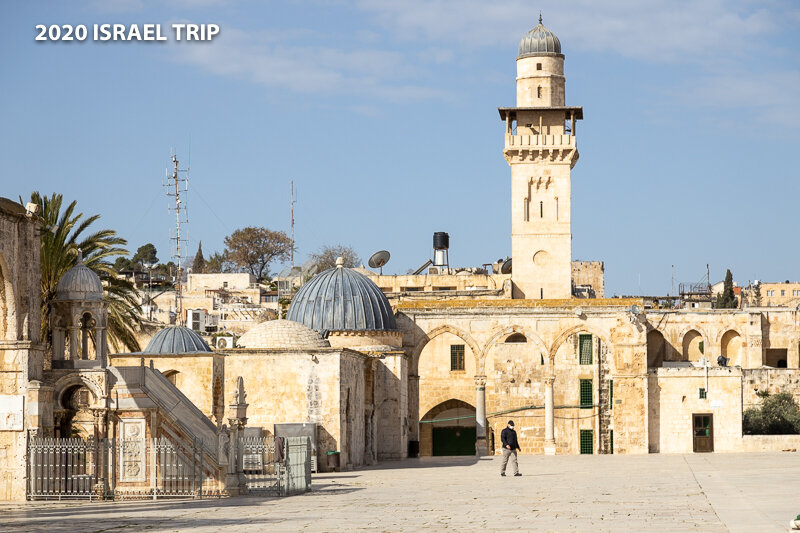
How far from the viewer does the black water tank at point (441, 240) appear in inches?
2913

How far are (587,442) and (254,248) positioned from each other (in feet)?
178

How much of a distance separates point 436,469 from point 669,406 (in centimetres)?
1346

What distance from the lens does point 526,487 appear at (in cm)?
2767

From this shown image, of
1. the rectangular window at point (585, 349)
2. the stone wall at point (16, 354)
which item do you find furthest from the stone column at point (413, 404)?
the stone wall at point (16, 354)

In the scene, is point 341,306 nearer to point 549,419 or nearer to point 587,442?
point 549,419

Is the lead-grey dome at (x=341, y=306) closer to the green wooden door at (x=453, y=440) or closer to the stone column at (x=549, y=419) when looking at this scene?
the stone column at (x=549, y=419)

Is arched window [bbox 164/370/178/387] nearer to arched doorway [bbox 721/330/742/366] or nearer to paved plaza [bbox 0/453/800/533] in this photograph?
paved plaza [bbox 0/453/800/533]

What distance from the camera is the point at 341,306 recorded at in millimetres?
43656

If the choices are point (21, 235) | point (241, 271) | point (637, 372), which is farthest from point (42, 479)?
point (241, 271)

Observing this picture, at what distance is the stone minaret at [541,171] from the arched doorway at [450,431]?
593 centimetres

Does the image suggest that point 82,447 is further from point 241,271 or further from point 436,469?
point 241,271

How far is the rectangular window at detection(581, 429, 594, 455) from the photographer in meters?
52.0

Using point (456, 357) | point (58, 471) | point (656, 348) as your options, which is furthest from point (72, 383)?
point (656, 348)

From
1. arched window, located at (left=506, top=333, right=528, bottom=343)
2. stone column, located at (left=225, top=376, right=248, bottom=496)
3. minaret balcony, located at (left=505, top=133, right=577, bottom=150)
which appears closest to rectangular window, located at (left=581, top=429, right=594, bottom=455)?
arched window, located at (left=506, top=333, right=528, bottom=343)
